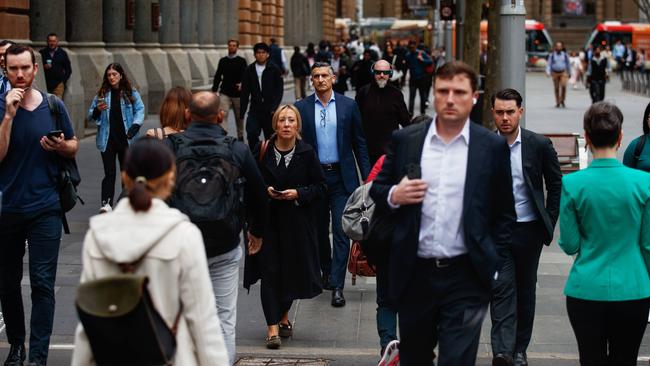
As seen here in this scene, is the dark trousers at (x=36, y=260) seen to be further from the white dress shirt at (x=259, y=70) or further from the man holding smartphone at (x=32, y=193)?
the white dress shirt at (x=259, y=70)

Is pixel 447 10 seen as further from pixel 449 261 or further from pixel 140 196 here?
pixel 140 196

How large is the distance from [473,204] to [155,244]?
1.49 metres

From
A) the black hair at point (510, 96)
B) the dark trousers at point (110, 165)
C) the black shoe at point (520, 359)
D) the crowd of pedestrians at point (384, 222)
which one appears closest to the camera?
the crowd of pedestrians at point (384, 222)

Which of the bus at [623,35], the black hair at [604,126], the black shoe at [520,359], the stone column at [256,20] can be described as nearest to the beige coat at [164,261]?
the black hair at [604,126]

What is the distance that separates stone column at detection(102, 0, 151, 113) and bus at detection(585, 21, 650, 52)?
52.8 metres

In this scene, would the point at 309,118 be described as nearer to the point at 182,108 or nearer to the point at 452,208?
the point at 182,108

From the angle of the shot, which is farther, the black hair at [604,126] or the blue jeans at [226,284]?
the blue jeans at [226,284]

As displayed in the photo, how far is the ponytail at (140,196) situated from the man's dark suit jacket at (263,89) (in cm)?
1336

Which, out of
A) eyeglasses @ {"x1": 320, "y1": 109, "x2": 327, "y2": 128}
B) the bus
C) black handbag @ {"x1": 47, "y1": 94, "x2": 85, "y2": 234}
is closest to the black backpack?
black handbag @ {"x1": 47, "y1": 94, "x2": 85, "y2": 234}

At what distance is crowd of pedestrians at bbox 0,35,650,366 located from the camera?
182 inches

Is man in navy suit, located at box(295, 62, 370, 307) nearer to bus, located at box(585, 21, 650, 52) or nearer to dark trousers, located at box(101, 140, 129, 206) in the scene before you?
dark trousers, located at box(101, 140, 129, 206)

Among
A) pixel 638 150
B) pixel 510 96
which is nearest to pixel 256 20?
pixel 638 150

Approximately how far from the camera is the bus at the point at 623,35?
76000 millimetres

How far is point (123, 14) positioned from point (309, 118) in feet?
59.8
